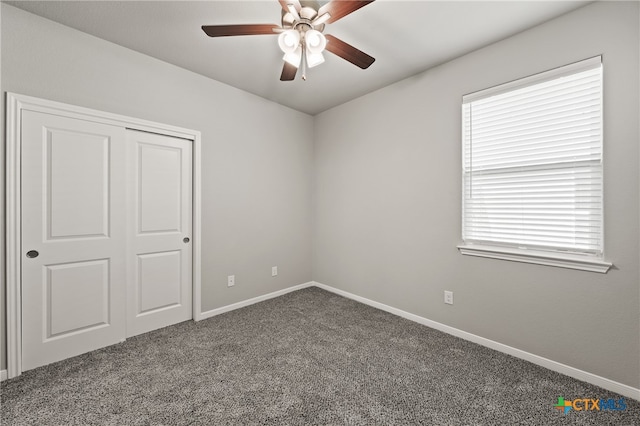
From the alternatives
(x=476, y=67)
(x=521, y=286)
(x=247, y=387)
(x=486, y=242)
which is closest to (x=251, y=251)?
(x=247, y=387)

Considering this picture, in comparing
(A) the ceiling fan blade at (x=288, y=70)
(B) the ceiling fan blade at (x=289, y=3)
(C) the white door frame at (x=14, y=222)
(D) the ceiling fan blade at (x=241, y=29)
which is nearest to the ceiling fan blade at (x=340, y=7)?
(B) the ceiling fan blade at (x=289, y=3)

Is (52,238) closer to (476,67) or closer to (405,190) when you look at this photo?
(405,190)

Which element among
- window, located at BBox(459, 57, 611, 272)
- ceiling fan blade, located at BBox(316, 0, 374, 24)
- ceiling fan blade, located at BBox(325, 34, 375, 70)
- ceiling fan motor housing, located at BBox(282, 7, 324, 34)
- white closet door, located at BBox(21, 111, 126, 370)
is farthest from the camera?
white closet door, located at BBox(21, 111, 126, 370)

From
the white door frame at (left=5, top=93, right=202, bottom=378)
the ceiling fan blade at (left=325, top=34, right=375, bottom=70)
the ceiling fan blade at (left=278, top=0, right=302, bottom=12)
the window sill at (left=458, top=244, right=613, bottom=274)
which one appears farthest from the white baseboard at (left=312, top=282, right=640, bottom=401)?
the white door frame at (left=5, top=93, right=202, bottom=378)

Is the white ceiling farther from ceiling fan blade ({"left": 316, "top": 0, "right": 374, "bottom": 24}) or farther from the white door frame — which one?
the white door frame

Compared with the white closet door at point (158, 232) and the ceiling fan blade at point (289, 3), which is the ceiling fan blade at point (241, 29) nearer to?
the ceiling fan blade at point (289, 3)

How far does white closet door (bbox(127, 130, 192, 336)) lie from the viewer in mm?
2604

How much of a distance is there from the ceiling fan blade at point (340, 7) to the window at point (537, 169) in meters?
1.58

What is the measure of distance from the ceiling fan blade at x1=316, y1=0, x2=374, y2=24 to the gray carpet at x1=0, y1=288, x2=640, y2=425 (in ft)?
7.75

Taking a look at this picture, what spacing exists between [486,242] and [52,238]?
12.1 feet

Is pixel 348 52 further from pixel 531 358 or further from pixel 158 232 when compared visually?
pixel 531 358

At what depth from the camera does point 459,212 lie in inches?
103
